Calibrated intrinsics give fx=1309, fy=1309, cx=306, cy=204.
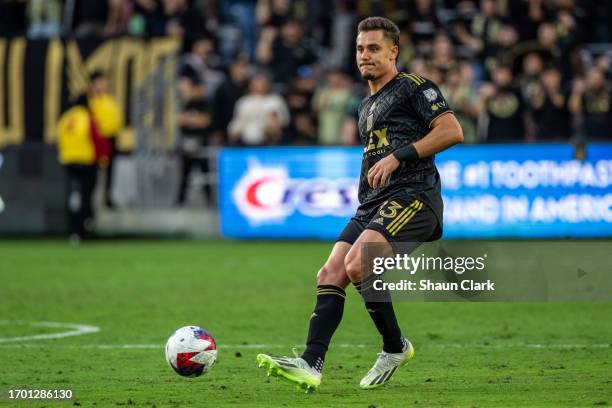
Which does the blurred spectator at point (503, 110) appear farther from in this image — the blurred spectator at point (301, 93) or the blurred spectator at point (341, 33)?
the blurred spectator at point (341, 33)

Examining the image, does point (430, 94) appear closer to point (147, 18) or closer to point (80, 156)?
point (80, 156)

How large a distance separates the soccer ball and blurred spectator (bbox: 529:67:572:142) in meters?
12.5

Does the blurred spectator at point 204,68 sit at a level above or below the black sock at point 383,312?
above

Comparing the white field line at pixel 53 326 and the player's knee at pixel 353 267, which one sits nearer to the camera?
the player's knee at pixel 353 267

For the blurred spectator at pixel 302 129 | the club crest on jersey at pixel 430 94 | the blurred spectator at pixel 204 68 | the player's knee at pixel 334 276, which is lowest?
the blurred spectator at pixel 302 129

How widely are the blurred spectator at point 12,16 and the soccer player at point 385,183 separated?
17931 millimetres

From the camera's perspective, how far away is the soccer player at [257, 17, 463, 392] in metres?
7.36

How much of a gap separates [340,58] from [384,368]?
16.4 m

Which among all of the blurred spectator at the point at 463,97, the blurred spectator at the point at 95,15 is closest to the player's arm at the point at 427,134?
the blurred spectator at the point at 463,97

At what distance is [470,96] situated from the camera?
66.4 ft

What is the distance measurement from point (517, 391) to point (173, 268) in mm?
9255

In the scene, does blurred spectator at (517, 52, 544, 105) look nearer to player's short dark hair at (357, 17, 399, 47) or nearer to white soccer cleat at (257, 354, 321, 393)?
player's short dark hair at (357, 17, 399, 47)

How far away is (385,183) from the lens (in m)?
7.41

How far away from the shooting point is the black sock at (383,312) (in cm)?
748
